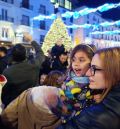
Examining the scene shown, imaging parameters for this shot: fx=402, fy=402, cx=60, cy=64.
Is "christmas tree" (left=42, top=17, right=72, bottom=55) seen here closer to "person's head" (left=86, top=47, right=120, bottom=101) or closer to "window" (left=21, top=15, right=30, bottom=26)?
"person's head" (left=86, top=47, right=120, bottom=101)

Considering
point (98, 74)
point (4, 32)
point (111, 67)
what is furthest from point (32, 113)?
point (4, 32)

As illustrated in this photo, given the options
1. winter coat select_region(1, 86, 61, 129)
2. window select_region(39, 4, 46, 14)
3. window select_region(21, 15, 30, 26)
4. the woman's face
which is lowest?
winter coat select_region(1, 86, 61, 129)

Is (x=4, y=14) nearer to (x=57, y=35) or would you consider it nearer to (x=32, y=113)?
(x=57, y=35)

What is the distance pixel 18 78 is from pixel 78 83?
7.08ft

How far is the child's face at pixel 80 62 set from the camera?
115 inches

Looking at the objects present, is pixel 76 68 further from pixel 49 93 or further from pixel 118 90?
pixel 118 90

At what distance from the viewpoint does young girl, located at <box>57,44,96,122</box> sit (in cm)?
244

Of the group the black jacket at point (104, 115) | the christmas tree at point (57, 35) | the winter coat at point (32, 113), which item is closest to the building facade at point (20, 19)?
the christmas tree at point (57, 35)

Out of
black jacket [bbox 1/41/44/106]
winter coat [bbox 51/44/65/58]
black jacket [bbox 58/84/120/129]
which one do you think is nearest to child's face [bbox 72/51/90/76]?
black jacket [bbox 58/84/120/129]

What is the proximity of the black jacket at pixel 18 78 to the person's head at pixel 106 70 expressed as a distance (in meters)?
2.41

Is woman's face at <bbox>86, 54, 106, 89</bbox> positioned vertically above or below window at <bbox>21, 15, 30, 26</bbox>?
below

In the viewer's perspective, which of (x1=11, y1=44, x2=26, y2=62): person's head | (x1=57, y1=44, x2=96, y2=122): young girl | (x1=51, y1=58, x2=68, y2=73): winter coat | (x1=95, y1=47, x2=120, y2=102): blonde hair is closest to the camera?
(x1=95, y1=47, x2=120, y2=102): blonde hair

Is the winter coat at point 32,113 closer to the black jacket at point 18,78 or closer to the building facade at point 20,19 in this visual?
the black jacket at point 18,78

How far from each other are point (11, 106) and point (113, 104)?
1.13 metres
